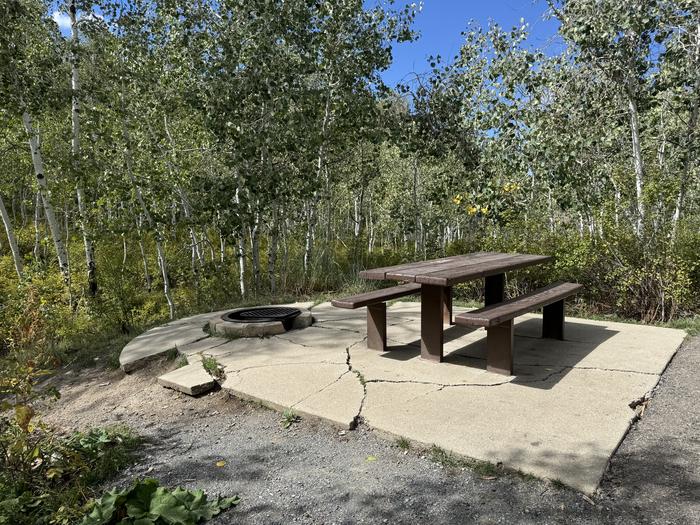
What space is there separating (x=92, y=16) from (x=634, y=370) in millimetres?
10090

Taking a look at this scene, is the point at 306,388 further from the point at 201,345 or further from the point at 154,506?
the point at 201,345

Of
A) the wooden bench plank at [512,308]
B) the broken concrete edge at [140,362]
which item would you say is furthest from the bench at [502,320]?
the broken concrete edge at [140,362]

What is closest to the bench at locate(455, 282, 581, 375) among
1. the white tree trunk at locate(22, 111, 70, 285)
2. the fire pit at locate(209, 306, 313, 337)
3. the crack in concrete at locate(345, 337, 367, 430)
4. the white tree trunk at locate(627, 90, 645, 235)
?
the crack in concrete at locate(345, 337, 367, 430)

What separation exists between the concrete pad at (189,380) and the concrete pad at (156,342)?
1.96 feet

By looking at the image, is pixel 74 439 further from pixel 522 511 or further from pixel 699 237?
pixel 699 237

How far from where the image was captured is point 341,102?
8.49 metres

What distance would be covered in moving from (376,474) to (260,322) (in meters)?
2.76

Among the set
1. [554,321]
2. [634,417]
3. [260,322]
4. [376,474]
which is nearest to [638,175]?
[554,321]

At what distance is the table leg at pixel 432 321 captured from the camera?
3.80 m

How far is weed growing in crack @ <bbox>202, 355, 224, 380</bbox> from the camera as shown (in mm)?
3755

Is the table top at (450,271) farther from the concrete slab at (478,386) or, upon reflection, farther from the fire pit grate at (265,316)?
the fire pit grate at (265,316)

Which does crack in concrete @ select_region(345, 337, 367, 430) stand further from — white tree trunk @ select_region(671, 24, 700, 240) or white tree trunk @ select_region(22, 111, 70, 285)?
white tree trunk @ select_region(22, 111, 70, 285)

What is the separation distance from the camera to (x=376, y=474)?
2.37 m

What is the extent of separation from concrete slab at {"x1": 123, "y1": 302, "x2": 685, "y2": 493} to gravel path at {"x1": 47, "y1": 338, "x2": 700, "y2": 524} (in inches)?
4.2
